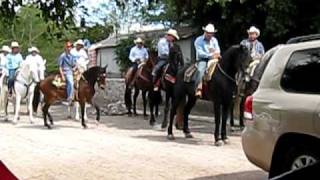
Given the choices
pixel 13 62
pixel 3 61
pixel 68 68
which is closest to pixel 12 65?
pixel 13 62

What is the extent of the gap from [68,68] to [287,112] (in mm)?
12147

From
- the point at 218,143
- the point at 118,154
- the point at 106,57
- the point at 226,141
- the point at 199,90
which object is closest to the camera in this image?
the point at 118,154

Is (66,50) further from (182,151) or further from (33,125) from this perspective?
(182,151)

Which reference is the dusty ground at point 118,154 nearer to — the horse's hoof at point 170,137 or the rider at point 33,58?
the horse's hoof at point 170,137

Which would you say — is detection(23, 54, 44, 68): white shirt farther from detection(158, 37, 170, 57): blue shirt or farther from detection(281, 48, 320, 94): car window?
detection(281, 48, 320, 94): car window

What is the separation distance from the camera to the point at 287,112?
844 cm

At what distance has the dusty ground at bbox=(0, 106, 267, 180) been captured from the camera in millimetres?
11203

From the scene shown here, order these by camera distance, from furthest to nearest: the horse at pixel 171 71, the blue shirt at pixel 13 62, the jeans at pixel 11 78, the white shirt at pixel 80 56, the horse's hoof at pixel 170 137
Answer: the blue shirt at pixel 13 62
the jeans at pixel 11 78
the white shirt at pixel 80 56
the horse at pixel 171 71
the horse's hoof at pixel 170 137

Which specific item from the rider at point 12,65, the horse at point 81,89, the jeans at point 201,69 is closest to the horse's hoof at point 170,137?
the jeans at point 201,69

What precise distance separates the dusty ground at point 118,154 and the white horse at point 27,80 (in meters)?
1.64

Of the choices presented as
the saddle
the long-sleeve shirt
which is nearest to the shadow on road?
the saddle

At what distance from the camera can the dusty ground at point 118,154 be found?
11.2 metres

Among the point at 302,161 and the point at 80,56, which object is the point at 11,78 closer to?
the point at 80,56

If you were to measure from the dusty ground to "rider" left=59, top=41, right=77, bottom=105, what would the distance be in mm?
993
